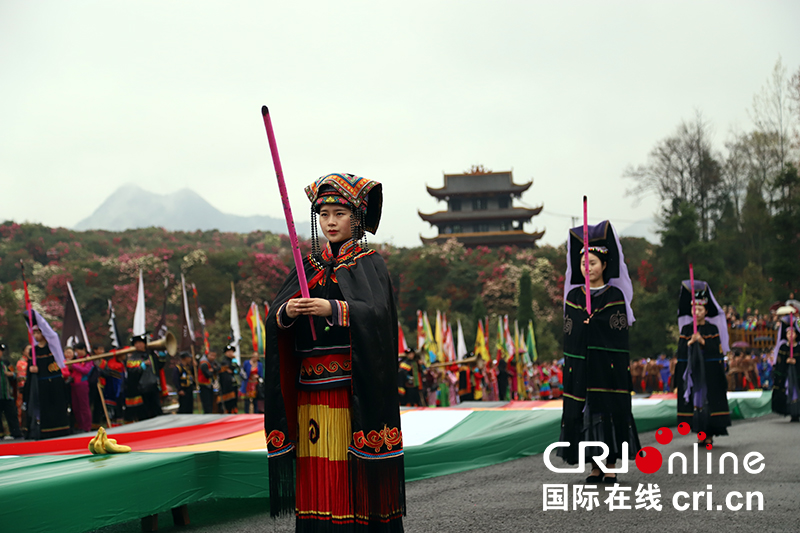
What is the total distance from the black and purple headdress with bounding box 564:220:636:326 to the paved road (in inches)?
63.9

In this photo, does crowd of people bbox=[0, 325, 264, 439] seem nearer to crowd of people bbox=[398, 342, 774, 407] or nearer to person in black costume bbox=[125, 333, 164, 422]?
person in black costume bbox=[125, 333, 164, 422]

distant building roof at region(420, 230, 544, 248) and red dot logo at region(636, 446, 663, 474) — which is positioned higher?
distant building roof at region(420, 230, 544, 248)

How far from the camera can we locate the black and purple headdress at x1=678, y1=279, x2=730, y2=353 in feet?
30.3

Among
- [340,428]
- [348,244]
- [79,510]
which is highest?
[348,244]

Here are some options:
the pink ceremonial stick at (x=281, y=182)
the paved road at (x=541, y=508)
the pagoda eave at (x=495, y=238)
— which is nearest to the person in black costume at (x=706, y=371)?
the paved road at (x=541, y=508)

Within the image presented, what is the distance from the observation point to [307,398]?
3.88 metres

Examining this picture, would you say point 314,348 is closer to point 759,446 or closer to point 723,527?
point 723,527

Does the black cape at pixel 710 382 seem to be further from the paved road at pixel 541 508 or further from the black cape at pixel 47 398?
the black cape at pixel 47 398

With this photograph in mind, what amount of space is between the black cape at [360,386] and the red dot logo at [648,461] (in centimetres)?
405

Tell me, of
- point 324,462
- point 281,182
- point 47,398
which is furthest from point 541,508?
point 47,398

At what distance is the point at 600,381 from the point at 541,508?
157 centimetres

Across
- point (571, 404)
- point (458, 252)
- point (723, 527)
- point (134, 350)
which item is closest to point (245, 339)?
point (134, 350)

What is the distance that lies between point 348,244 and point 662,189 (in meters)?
40.7

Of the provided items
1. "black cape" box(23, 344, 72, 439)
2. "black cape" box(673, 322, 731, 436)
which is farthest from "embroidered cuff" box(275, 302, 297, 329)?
"black cape" box(23, 344, 72, 439)
